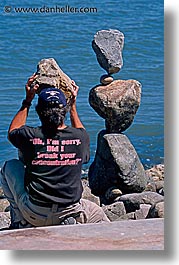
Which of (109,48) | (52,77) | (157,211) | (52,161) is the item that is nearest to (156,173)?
(157,211)

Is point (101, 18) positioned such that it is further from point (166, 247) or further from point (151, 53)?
point (166, 247)

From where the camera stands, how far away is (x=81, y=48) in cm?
418

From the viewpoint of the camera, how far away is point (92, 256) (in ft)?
11.9

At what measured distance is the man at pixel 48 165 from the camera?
3633mm

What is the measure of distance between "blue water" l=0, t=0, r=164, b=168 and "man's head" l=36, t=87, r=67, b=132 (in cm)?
23

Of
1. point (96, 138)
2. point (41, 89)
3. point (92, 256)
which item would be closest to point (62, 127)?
point (41, 89)

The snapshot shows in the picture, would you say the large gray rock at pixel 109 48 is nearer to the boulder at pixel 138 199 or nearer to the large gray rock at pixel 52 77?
the large gray rock at pixel 52 77

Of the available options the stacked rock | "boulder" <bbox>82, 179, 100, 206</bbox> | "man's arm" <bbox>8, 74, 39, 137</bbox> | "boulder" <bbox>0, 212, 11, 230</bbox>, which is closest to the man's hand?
"man's arm" <bbox>8, 74, 39, 137</bbox>

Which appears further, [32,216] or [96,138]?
[96,138]

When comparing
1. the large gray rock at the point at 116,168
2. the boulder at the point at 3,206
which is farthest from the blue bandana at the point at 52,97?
the boulder at the point at 3,206

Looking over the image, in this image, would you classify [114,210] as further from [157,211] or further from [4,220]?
[4,220]

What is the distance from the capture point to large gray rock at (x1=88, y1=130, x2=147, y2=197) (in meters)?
4.57

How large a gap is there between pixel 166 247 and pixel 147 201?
690 mm

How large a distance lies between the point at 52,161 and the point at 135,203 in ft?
2.71
